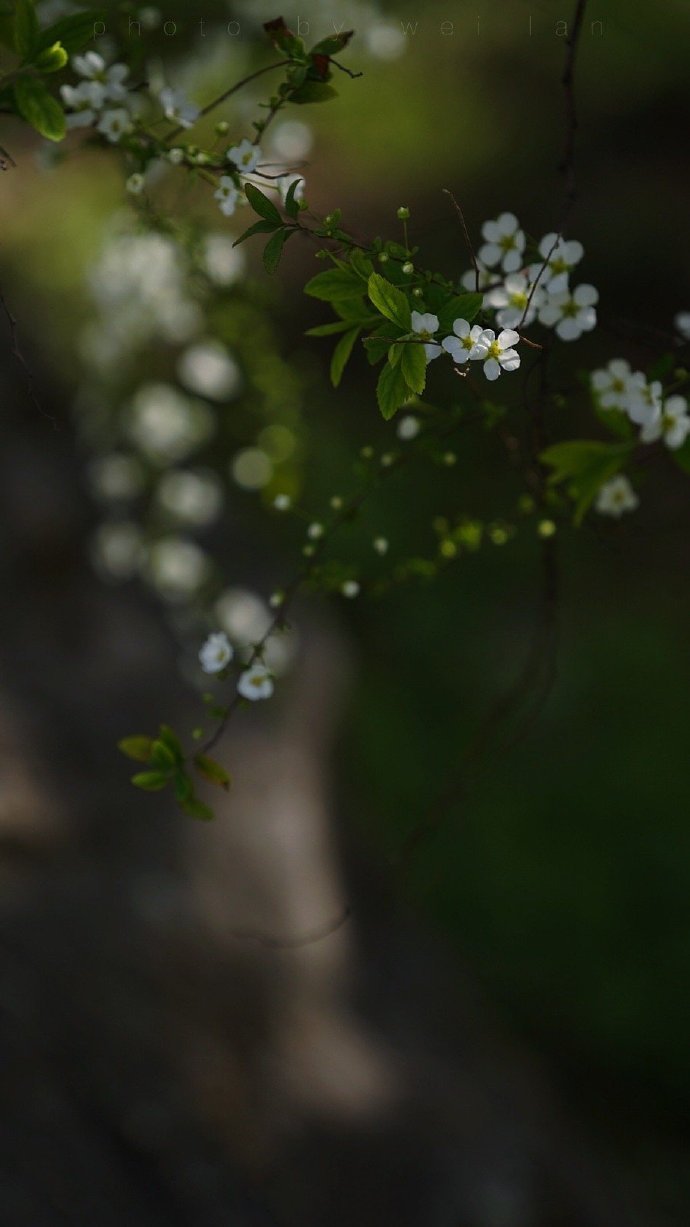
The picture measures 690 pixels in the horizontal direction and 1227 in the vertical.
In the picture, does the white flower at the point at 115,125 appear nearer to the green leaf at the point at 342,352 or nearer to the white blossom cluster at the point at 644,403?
the green leaf at the point at 342,352

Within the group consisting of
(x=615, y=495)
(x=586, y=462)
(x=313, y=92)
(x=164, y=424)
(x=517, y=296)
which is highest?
(x=313, y=92)

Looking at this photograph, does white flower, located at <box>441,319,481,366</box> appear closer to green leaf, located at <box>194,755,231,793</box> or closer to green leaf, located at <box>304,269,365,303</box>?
green leaf, located at <box>304,269,365,303</box>

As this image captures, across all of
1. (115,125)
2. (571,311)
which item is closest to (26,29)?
(115,125)

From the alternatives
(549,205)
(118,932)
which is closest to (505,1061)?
(118,932)

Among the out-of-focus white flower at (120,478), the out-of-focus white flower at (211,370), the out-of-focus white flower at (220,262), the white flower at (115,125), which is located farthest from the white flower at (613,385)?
the out-of-focus white flower at (120,478)

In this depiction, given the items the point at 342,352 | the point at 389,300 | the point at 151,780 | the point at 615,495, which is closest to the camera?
the point at 389,300

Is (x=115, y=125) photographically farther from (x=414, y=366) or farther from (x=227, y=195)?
(x=414, y=366)

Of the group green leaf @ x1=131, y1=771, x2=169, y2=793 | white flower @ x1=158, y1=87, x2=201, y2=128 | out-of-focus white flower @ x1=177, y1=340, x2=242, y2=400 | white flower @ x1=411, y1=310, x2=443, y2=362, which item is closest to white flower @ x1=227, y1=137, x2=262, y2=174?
white flower @ x1=158, y1=87, x2=201, y2=128
